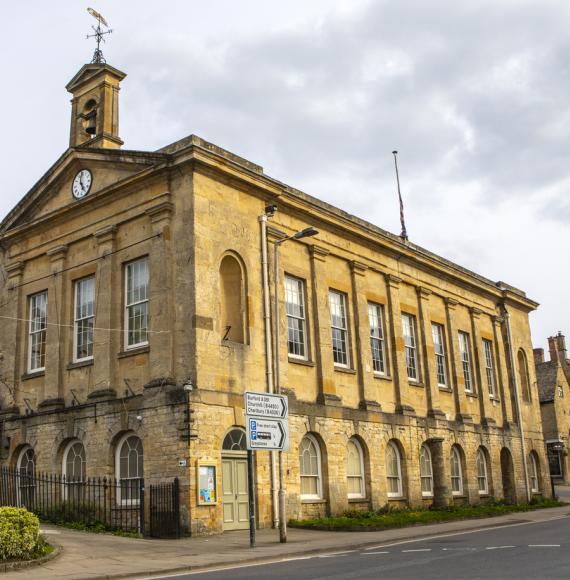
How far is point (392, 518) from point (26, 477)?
37.0 feet

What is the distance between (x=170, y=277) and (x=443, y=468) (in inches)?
572

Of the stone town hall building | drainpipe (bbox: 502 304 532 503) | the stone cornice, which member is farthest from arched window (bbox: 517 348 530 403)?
the stone cornice

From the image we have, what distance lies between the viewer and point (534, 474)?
37781 millimetres

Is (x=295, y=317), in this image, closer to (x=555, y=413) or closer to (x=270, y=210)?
(x=270, y=210)

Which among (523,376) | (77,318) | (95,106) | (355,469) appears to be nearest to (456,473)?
(355,469)

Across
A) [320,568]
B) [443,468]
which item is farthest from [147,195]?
[443,468]

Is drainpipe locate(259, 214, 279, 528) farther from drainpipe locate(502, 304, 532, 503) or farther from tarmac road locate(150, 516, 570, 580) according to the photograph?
drainpipe locate(502, 304, 532, 503)

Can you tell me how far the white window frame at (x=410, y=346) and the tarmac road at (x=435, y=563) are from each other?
1287 centimetres

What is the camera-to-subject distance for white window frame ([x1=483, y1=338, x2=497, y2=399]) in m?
36.4

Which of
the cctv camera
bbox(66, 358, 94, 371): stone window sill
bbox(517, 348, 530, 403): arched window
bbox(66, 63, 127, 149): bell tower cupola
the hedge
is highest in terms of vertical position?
bbox(66, 63, 127, 149): bell tower cupola

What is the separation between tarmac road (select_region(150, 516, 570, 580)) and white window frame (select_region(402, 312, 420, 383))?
42.2 feet

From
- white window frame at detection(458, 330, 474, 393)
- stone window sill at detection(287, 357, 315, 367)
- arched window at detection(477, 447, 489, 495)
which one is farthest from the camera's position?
white window frame at detection(458, 330, 474, 393)

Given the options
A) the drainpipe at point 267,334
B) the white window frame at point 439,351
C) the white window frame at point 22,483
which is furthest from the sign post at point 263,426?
the white window frame at point 439,351

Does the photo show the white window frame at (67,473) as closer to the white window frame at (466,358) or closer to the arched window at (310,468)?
the arched window at (310,468)
